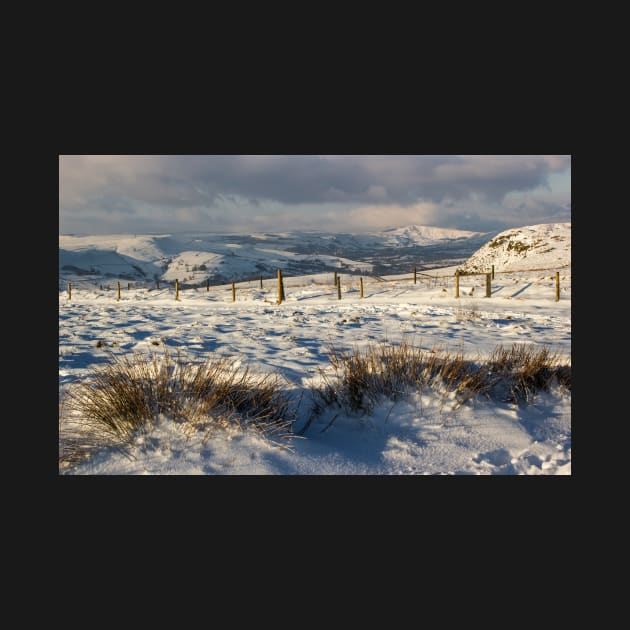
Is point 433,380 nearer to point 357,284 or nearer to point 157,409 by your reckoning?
point 157,409

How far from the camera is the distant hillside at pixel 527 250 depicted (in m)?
36.7

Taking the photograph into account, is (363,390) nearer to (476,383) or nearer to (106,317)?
(476,383)

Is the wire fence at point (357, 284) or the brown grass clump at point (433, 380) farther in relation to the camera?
the wire fence at point (357, 284)

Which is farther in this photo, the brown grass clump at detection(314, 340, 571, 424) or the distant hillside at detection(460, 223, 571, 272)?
the distant hillside at detection(460, 223, 571, 272)

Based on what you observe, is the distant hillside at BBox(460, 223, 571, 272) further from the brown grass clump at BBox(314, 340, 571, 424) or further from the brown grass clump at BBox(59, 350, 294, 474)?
the brown grass clump at BBox(59, 350, 294, 474)

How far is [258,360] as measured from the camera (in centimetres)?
500

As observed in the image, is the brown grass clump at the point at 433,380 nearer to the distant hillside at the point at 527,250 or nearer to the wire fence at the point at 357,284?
the wire fence at the point at 357,284

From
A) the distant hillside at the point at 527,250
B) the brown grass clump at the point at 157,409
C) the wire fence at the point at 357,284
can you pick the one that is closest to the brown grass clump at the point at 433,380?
the brown grass clump at the point at 157,409

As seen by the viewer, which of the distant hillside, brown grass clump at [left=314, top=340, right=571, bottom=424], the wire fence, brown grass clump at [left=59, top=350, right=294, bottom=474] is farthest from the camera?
the distant hillside

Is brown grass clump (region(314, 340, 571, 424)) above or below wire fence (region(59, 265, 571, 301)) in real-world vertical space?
below

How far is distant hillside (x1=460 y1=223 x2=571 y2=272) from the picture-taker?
3669 cm

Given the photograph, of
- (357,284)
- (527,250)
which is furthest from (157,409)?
(527,250)

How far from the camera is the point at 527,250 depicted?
4106 cm

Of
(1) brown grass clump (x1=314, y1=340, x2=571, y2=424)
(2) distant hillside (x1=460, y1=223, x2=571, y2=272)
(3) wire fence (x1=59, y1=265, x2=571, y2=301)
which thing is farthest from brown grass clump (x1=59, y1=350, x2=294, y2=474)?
(2) distant hillside (x1=460, y1=223, x2=571, y2=272)
